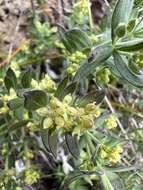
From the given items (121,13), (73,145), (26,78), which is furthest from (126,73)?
(26,78)

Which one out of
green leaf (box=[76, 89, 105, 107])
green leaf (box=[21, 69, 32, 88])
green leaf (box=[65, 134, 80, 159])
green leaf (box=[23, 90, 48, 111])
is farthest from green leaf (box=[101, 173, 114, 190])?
green leaf (box=[21, 69, 32, 88])

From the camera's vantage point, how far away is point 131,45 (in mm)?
1569

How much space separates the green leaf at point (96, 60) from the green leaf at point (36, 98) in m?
0.18

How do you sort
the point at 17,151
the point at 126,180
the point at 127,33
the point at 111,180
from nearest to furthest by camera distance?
the point at 127,33, the point at 111,180, the point at 126,180, the point at 17,151

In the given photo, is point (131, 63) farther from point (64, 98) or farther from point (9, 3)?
point (9, 3)

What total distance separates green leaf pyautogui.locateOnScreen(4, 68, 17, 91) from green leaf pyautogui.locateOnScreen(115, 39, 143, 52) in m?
0.53

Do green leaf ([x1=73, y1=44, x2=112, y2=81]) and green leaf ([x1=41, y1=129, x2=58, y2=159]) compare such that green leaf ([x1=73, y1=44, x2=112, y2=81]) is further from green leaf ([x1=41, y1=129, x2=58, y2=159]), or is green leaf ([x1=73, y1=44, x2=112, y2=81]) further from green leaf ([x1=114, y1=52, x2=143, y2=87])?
green leaf ([x1=41, y1=129, x2=58, y2=159])

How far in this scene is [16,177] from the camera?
222 centimetres

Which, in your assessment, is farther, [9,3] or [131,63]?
[9,3]

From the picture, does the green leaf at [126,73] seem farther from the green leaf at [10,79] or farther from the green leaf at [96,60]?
the green leaf at [10,79]

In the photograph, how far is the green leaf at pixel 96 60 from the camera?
1.66 meters

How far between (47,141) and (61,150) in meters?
0.84

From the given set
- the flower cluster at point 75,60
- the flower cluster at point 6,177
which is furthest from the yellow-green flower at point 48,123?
the flower cluster at point 6,177

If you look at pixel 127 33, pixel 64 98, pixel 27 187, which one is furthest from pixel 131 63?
pixel 27 187
